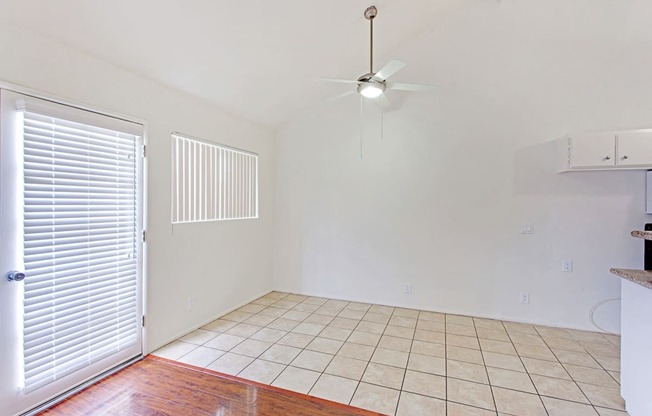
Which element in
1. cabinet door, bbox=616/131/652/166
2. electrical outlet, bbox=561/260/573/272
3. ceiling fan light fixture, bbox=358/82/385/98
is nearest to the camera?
ceiling fan light fixture, bbox=358/82/385/98

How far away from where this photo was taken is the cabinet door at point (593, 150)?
3.03m

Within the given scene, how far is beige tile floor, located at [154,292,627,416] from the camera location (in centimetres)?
220

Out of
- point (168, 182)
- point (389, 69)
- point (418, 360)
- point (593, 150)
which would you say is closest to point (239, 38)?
point (389, 69)

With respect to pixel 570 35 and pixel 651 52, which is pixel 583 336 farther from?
pixel 570 35

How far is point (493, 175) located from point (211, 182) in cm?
355

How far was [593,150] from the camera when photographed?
3.09m

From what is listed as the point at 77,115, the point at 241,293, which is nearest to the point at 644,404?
the point at 241,293

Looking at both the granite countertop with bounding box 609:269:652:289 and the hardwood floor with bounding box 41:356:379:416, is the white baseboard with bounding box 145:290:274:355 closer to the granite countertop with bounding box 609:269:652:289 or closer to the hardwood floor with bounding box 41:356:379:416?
the hardwood floor with bounding box 41:356:379:416

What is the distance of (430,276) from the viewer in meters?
4.04

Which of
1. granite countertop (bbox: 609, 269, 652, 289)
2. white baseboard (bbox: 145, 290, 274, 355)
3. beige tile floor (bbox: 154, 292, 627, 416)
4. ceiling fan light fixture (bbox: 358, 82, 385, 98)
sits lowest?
beige tile floor (bbox: 154, 292, 627, 416)

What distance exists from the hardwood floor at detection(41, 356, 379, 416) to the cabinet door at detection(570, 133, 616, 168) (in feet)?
10.6

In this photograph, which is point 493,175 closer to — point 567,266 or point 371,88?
point 567,266

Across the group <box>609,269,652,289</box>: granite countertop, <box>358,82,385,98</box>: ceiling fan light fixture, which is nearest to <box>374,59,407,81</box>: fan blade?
<box>358,82,385,98</box>: ceiling fan light fixture

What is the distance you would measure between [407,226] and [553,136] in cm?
199
